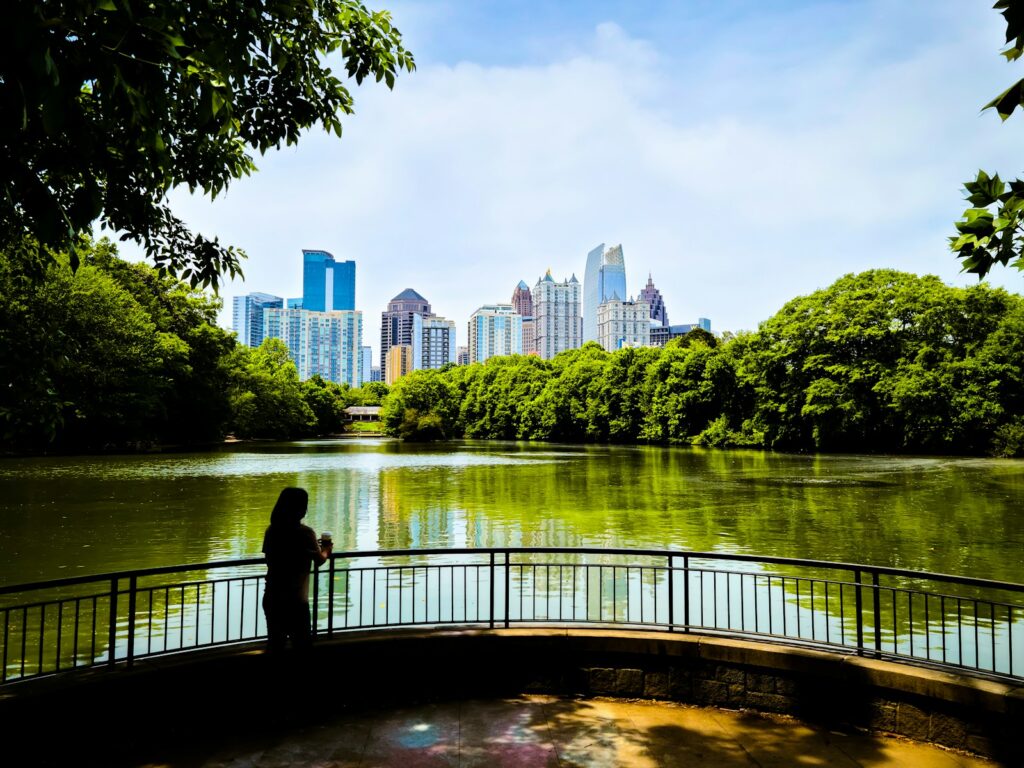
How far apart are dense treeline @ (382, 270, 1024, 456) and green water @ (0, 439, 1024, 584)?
13.8 m

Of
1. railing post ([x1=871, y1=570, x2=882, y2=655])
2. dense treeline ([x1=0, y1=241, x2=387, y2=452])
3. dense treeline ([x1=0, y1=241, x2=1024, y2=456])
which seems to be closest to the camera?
railing post ([x1=871, y1=570, x2=882, y2=655])

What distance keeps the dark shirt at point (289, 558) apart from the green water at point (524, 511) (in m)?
12.1

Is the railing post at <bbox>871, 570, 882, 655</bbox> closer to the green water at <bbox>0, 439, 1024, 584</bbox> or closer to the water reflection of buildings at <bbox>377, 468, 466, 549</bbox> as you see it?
the green water at <bbox>0, 439, 1024, 584</bbox>

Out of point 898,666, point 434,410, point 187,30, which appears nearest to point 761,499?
point 898,666

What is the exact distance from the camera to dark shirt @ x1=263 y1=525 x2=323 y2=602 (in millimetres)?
6145

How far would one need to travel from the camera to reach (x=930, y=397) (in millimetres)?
56062

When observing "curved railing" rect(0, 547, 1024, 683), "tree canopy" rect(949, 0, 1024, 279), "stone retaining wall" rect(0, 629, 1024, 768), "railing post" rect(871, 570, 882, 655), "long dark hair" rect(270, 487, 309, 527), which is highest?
"tree canopy" rect(949, 0, 1024, 279)

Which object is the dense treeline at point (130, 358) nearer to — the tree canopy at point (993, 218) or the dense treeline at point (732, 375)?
the dense treeline at point (732, 375)

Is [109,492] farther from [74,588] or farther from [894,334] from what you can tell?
[894,334]

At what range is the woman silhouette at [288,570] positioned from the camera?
614cm

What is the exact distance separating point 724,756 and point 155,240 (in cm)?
756

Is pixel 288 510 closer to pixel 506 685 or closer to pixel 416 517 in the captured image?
pixel 506 685

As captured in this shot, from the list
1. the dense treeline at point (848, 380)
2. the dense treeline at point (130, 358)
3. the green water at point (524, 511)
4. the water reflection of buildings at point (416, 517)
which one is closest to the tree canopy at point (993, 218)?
the green water at point (524, 511)

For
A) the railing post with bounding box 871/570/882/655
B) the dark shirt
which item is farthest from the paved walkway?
the dark shirt
